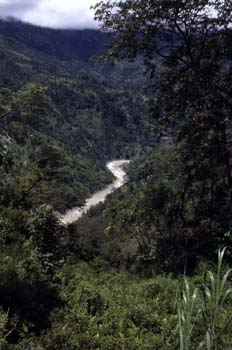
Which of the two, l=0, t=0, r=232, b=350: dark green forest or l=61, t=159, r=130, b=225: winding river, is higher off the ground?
l=0, t=0, r=232, b=350: dark green forest

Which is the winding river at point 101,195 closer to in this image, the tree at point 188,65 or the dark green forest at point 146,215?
the dark green forest at point 146,215

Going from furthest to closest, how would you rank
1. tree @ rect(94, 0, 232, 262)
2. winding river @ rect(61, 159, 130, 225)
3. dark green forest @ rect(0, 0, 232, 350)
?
winding river @ rect(61, 159, 130, 225) < tree @ rect(94, 0, 232, 262) < dark green forest @ rect(0, 0, 232, 350)

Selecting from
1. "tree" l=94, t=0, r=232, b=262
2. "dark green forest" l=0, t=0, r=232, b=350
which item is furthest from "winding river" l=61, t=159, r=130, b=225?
"tree" l=94, t=0, r=232, b=262

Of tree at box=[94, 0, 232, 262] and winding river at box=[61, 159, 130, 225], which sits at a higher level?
tree at box=[94, 0, 232, 262]

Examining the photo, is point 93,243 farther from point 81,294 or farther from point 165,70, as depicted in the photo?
point 81,294

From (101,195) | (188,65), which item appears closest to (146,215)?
(188,65)

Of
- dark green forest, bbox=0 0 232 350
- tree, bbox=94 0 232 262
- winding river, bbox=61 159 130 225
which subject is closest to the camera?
dark green forest, bbox=0 0 232 350

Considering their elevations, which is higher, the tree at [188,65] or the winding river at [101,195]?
the tree at [188,65]

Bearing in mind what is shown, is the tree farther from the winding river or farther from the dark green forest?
the winding river

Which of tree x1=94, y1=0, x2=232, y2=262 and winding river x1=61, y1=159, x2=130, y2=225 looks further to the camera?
winding river x1=61, y1=159, x2=130, y2=225

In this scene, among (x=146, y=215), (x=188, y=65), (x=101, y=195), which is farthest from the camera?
(x=101, y=195)

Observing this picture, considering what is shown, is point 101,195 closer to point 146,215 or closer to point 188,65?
point 146,215

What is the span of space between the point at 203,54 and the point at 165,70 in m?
1.43

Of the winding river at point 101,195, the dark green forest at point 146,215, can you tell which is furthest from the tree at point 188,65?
the winding river at point 101,195
